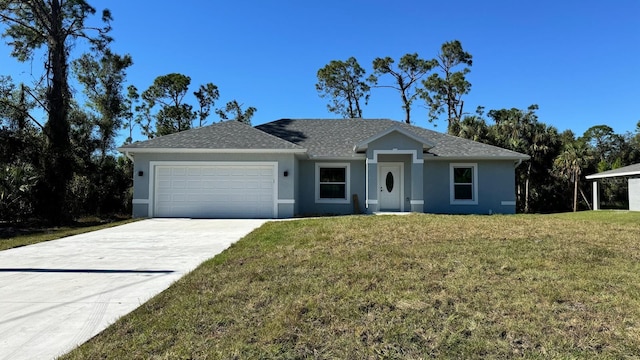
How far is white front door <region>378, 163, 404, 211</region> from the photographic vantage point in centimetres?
1644

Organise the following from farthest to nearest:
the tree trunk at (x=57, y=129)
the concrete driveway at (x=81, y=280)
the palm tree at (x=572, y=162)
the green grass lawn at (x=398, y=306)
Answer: the palm tree at (x=572, y=162), the tree trunk at (x=57, y=129), the concrete driveway at (x=81, y=280), the green grass lawn at (x=398, y=306)

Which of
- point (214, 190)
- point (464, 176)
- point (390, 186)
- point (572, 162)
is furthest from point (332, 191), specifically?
point (572, 162)

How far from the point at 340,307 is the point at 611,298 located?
2909 millimetres

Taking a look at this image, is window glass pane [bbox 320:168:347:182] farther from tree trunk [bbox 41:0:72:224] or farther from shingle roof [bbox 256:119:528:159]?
tree trunk [bbox 41:0:72:224]

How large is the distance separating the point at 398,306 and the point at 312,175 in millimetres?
12662

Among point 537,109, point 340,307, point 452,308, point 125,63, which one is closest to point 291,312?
point 340,307

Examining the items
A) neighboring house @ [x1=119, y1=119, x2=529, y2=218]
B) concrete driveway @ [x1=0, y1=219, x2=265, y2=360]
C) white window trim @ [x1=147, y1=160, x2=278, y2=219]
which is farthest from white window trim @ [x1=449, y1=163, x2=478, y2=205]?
concrete driveway @ [x1=0, y1=219, x2=265, y2=360]

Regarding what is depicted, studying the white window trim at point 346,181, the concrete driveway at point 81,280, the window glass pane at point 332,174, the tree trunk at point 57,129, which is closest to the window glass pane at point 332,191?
the white window trim at point 346,181

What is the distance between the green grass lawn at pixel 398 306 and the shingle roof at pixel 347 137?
962cm

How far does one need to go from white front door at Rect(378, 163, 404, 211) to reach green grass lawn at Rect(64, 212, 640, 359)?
370 inches

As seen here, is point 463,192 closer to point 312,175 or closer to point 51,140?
point 312,175

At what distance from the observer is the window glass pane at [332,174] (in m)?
16.6

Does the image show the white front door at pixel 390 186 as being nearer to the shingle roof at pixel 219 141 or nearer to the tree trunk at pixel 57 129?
the shingle roof at pixel 219 141

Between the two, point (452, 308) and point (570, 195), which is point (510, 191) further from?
point (570, 195)
